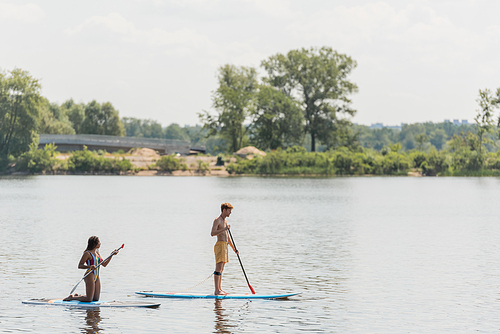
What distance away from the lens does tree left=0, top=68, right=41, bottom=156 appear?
4601 inches

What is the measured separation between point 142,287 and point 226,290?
2.68 metres

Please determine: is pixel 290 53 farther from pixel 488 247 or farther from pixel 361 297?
pixel 361 297

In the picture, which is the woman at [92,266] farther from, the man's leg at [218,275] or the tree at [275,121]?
the tree at [275,121]

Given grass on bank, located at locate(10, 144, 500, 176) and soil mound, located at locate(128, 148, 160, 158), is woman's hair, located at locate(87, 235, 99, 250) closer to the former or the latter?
grass on bank, located at locate(10, 144, 500, 176)

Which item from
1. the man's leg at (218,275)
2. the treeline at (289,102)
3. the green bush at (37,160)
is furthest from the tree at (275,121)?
the man's leg at (218,275)

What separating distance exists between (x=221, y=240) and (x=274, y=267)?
704cm

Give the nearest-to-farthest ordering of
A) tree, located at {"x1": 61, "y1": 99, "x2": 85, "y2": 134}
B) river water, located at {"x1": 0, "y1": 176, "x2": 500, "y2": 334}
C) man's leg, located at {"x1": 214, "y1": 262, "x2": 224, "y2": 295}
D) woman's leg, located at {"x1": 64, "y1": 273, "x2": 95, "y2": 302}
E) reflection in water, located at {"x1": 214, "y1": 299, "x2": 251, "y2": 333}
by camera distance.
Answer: reflection in water, located at {"x1": 214, "y1": 299, "x2": 251, "y2": 333} → river water, located at {"x1": 0, "y1": 176, "x2": 500, "y2": 334} → woman's leg, located at {"x1": 64, "y1": 273, "x2": 95, "y2": 302} → man's leg, located at {"x1": 214, "y1": 262, "x2": 224, "y2": 295} → tree, located at {"x1": 61, "y1": 99, "x2": 85, "y2": 134}

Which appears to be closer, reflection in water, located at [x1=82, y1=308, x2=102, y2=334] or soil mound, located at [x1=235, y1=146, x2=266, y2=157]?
reflection in water, located at [x1=82, y1=308, x2=102, y2=334]

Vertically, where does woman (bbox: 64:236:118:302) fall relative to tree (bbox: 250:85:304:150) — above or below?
below

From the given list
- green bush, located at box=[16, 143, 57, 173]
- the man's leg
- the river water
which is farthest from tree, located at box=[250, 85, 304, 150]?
the man's leg

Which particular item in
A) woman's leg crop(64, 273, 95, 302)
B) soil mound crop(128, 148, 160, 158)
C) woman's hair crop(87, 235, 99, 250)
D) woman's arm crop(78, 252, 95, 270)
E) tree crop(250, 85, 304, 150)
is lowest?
woman's leg crop(64, 273, 95, 302)

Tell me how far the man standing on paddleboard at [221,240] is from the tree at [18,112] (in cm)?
10490

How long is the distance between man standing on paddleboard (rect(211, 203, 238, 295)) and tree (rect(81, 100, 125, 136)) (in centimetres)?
14561

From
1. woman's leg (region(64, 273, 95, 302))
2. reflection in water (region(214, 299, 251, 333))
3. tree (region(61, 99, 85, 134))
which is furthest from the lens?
tree (region(61, 99, 85, 134))
